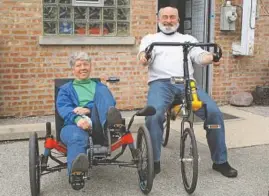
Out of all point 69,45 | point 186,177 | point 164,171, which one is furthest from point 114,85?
point 186,177

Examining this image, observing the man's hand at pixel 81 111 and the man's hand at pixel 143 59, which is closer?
the man's hand at pixel 81 111

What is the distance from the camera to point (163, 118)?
4012mm

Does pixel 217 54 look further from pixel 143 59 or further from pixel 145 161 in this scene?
pixel 145 161

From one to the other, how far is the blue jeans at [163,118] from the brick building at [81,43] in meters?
2.28

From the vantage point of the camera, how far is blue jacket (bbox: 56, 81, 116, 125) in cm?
372

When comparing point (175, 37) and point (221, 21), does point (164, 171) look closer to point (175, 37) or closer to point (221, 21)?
point (175, 37)

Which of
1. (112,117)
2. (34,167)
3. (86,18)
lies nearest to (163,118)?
(112,117)

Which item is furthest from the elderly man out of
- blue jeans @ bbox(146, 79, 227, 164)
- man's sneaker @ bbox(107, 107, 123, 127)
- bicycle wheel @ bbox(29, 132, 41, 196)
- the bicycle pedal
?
bicycle wheel @ bbox(29, 132, 41, 196)

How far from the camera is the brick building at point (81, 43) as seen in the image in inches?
234

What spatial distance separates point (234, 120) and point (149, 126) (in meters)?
2.72

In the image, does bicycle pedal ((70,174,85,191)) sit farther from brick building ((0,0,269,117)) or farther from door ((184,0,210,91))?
door ((184,0,210,91))

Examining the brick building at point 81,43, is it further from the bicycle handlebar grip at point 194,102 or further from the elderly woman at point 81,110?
the bicycle handlebar grip at point 194,102

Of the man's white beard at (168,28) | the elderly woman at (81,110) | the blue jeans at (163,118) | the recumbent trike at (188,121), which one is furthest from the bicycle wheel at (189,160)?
the man's white beard at (168,28)

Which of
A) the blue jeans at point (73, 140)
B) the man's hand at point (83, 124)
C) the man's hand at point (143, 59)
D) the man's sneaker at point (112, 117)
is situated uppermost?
the man's hand at point (143, 59)
